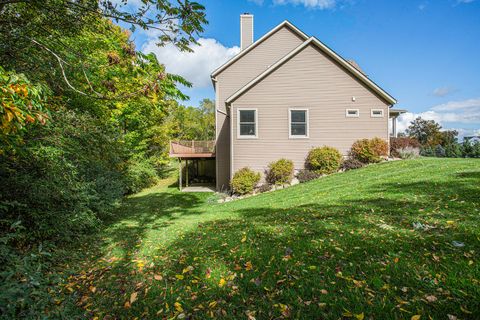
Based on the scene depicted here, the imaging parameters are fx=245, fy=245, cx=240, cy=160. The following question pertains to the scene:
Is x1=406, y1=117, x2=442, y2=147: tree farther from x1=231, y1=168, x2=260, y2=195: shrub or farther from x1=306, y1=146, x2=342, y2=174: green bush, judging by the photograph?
x1=231, y1=168, x2=260, y2=195: shrub

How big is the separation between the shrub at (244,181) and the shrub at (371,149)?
219 inches

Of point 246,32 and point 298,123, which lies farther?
point 246,32

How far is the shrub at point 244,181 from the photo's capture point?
13008 millimetres

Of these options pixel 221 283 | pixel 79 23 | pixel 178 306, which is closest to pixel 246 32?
pixel 79 23

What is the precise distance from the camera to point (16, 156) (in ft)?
15.1

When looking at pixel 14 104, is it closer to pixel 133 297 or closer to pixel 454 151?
pixel 133 297

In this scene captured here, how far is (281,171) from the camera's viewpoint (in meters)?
13.0

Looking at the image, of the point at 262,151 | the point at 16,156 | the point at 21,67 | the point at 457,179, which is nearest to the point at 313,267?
the point at 16,156

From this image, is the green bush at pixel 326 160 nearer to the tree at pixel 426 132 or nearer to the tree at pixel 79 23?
the tree at pixel 79 23

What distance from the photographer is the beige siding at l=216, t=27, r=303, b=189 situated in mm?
16250

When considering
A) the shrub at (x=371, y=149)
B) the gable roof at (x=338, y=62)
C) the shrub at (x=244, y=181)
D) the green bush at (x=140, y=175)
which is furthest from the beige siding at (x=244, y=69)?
the shrub at (x=371, y=149)

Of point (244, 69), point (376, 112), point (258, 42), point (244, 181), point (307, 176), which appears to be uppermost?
point (258, 42)

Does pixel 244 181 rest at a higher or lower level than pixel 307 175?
lower

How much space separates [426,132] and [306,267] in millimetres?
31304
